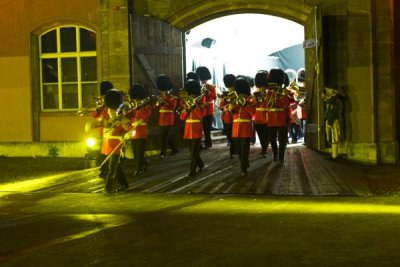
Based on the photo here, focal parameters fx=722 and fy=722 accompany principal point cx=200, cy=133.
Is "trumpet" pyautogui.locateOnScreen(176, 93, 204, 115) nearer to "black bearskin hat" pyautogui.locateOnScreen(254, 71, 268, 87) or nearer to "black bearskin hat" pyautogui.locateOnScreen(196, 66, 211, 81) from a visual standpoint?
"black bearskin hat" pyautogui.locateOnScreen(254, 71, 268, 87)

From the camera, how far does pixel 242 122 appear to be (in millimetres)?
13242

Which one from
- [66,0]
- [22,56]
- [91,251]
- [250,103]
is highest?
[66,0]

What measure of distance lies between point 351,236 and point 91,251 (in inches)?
110

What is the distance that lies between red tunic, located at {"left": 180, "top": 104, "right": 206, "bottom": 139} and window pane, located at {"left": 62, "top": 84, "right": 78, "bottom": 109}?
512 cm

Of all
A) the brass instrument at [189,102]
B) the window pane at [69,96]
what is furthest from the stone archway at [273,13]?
the brass instrument at [189,102]

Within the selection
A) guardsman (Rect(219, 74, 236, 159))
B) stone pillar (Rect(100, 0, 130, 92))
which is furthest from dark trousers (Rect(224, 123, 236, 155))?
stone pillar (Rect(100, 0, 130, 92))

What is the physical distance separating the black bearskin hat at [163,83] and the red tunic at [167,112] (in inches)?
10.4

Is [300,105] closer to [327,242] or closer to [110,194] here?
[110,194]

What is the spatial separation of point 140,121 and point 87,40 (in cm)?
477

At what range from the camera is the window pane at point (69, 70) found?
58.6ft

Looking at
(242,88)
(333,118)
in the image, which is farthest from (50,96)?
(333,118)

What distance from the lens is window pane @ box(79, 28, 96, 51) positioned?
57.9 ft

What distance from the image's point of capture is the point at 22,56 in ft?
59.2

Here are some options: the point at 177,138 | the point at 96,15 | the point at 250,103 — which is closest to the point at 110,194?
the point at 250,103
